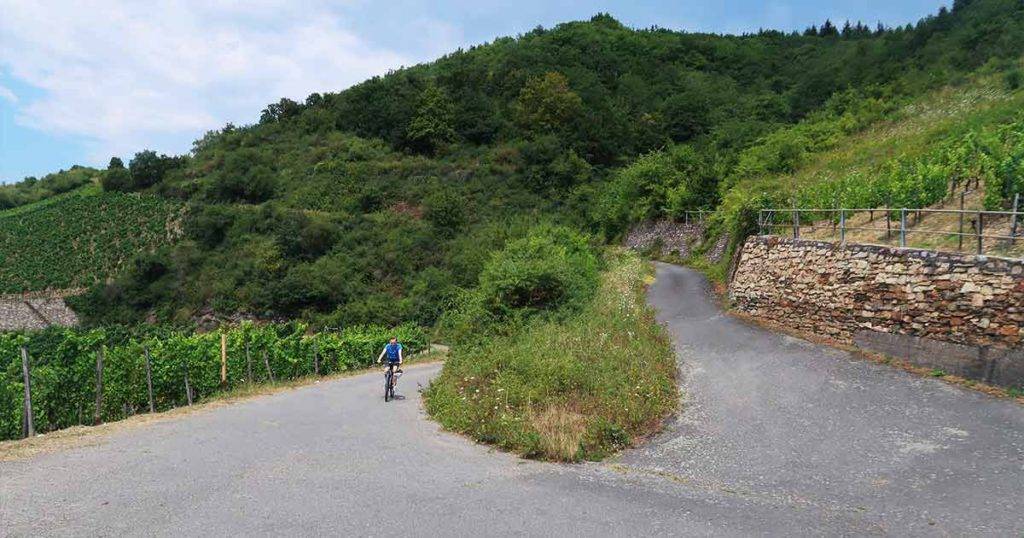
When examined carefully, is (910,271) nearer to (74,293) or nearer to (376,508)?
(376,508)

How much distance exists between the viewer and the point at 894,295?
12555mm

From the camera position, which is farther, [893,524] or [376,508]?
[376,508]

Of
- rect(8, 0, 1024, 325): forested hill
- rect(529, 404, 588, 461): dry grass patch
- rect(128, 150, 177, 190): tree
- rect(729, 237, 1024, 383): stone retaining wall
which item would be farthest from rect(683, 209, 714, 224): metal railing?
rect(128, 150, 177, 190): tree

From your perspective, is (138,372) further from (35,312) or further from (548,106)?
(548,106)

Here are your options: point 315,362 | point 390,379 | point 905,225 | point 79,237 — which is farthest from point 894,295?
point 79,237

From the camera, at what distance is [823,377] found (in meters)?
11.9

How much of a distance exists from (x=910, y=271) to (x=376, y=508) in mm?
10914

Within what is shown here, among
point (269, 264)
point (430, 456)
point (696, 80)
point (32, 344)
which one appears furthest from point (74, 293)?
point (696, 80)

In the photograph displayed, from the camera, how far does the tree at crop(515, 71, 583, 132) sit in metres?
79.9

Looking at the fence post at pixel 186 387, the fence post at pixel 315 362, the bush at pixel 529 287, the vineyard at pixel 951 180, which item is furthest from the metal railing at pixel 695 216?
the fence post at pixel 186 387

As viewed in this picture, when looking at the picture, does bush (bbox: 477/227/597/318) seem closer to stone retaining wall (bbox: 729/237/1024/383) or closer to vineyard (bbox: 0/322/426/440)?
stone retaining wall (bbox: 729/237/1024/383)

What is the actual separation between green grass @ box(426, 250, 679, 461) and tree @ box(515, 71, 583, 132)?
6603cm

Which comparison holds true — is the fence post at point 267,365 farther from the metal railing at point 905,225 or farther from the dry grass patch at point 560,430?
the metal railing at point 905,225

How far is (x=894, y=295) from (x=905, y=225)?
1969 mm
